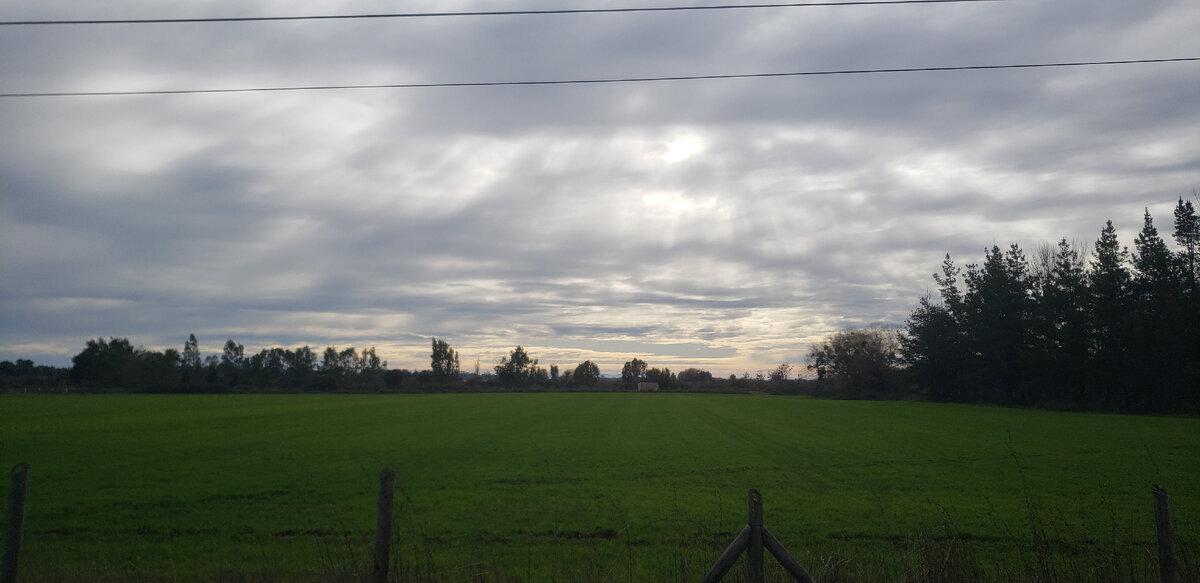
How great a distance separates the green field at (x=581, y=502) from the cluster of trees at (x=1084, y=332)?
2690 cm

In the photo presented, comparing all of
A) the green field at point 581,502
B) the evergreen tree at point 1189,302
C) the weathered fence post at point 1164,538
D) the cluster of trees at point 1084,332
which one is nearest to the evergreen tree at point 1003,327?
the cluster of trees at point 1084,332

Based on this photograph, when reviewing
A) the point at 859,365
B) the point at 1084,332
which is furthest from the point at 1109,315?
the point at 859,365

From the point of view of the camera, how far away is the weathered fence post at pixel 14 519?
19.4ft

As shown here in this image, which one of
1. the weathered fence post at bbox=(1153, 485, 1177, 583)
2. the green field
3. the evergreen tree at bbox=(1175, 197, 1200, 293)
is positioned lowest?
the green field

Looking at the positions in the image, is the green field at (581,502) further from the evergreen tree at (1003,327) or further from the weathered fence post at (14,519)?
the evergreen tree at (1003,327)

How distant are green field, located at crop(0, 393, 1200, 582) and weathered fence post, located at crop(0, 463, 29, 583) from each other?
2.54 m

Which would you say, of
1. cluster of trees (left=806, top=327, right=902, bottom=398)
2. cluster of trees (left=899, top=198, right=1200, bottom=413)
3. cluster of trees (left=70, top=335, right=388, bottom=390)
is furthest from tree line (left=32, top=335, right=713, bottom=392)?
cluster of trees (left=899, top=198, right=1200, bottom=413)

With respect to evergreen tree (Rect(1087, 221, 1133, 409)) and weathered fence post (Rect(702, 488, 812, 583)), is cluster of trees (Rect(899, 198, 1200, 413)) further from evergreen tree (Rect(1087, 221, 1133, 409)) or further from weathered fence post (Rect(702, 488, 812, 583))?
weathered fence post (Rect(702, 488, 812, 583))

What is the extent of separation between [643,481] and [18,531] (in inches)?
643

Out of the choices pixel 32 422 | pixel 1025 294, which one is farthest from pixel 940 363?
pixel 32 422

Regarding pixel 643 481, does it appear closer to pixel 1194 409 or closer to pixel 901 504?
pixel 901 504

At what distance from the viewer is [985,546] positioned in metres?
12.3

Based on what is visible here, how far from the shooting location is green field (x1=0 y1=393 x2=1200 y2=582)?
10375 mm

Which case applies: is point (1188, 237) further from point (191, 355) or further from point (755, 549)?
point (191, 355)
